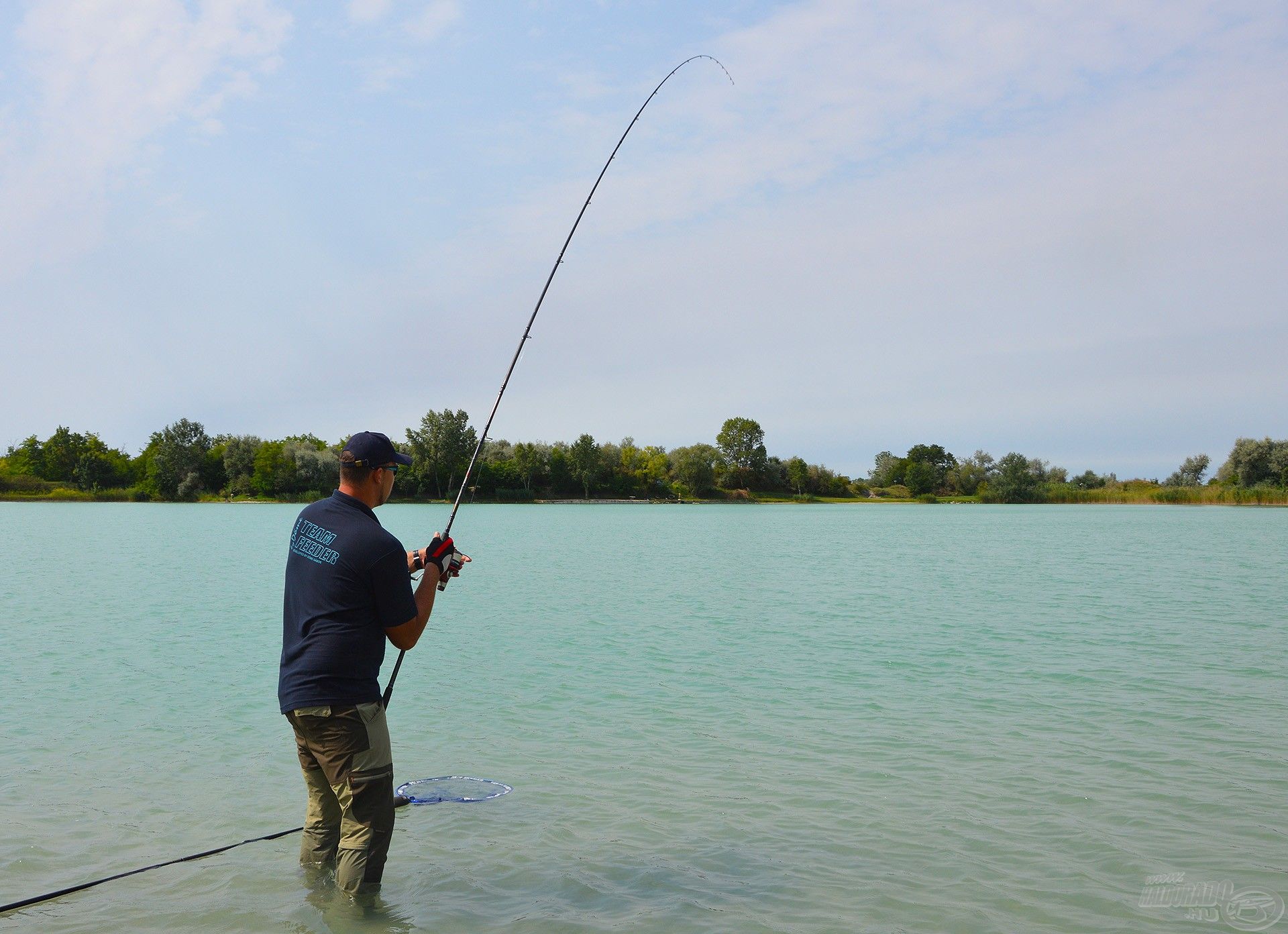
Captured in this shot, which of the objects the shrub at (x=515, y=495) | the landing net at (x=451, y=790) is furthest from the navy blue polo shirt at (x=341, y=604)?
the shrub at (x=515, y=495)


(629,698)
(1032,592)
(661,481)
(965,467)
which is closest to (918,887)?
(629,698)

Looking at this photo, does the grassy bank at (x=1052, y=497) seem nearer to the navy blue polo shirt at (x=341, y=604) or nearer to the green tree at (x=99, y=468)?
the green tree at (x=99, y=468)

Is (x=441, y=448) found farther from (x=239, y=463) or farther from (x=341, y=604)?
(x=341, y=604)

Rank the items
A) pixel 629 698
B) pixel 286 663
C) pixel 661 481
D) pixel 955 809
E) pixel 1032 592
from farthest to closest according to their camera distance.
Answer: pixel 661 481 → pixel 1032 592 → pixel 629 698 → pixel 955 809 → pixel 286 663

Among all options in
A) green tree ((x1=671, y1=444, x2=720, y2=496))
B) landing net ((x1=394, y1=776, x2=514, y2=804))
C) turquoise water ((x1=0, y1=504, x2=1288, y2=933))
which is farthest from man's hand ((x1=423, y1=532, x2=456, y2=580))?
green tree ((x1=671, y1=444, x2=720, y2=496))

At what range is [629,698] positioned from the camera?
10266 mm

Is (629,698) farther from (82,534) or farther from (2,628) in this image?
(82,534)

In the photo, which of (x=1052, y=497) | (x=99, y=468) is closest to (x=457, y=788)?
(x=1052, y=497)

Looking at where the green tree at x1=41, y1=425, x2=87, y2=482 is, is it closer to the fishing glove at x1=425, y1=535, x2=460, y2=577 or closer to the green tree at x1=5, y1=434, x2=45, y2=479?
the green tree at x1=5, y1=434, x2=45, y2=479

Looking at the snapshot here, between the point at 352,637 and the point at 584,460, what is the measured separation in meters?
113

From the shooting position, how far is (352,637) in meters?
3.95

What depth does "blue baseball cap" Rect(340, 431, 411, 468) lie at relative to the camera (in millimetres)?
4137

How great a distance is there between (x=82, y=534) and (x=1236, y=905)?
4529 centimetres

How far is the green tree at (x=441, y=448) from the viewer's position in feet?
346
